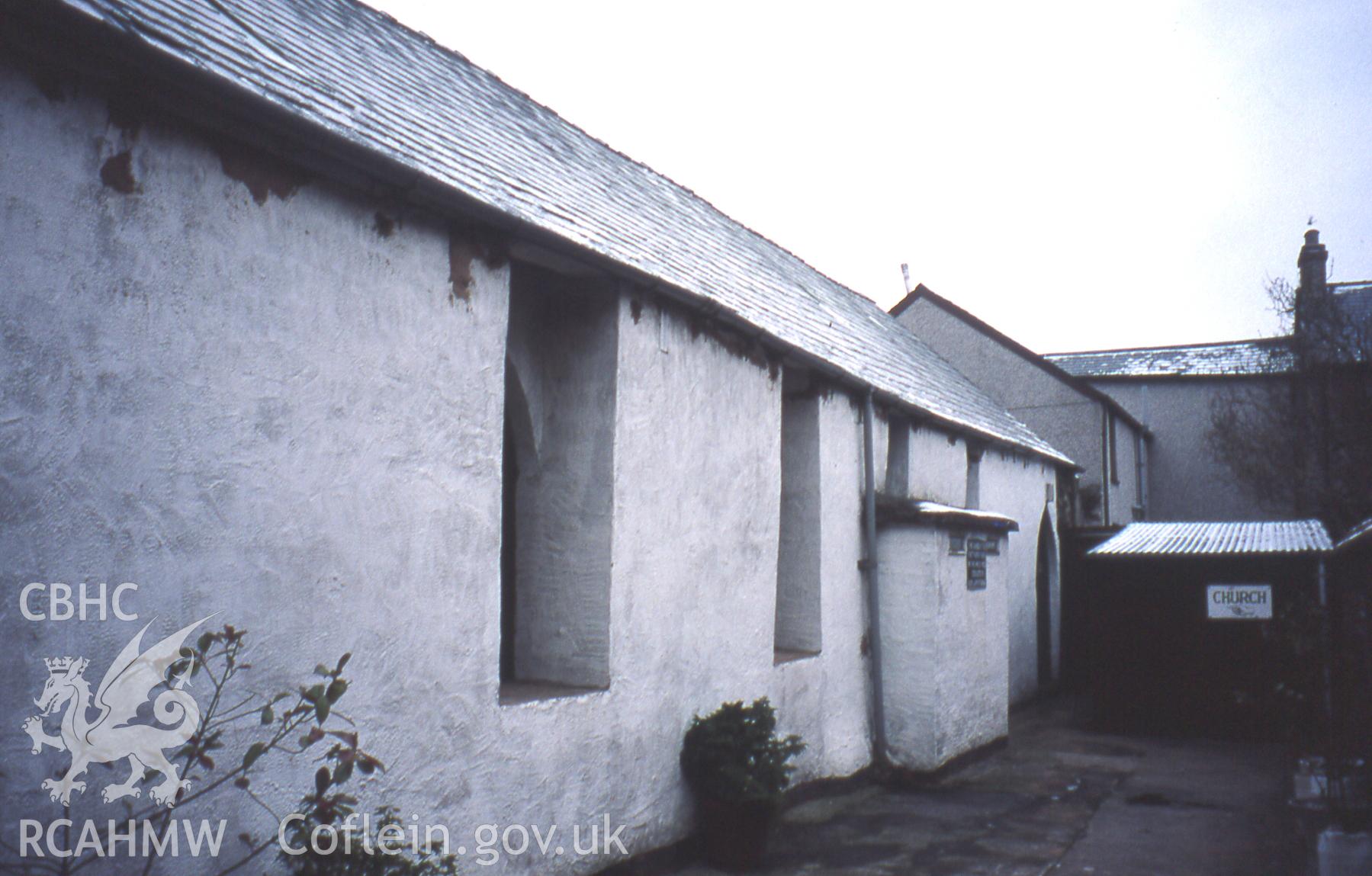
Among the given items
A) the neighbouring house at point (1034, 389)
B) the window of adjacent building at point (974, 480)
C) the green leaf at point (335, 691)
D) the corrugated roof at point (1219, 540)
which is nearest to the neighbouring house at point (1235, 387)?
the neighbouring house at point (1034, 389)

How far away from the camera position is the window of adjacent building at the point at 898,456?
10.8m

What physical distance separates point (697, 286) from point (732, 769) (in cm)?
331

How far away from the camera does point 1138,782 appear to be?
387 inches

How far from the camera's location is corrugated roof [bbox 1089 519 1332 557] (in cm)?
1257

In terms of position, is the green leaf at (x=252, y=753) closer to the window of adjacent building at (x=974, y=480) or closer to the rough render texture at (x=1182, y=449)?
the window of adjacent building at (x=974, y=480)

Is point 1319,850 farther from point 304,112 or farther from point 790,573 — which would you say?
point 304,112

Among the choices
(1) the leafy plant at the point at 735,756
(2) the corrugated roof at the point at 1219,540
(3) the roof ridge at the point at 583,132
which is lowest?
(1) the leafy plant at the point at 735,756

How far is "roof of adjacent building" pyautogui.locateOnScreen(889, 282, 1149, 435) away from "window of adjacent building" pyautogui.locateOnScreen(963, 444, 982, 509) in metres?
8.01

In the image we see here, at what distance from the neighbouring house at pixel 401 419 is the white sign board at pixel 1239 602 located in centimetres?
598

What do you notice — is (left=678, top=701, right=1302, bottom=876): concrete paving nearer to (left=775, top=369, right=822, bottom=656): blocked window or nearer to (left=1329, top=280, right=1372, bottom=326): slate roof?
(left=775, top=369, right=822, bottom=656): blocked window

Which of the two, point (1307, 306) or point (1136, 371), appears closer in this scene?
point (1307, 306)

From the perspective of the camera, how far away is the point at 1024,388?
20.9m

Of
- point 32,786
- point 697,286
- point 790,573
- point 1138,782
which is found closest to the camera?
point 32,786

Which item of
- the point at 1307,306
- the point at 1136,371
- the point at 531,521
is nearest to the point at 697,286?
the point at 531,521
